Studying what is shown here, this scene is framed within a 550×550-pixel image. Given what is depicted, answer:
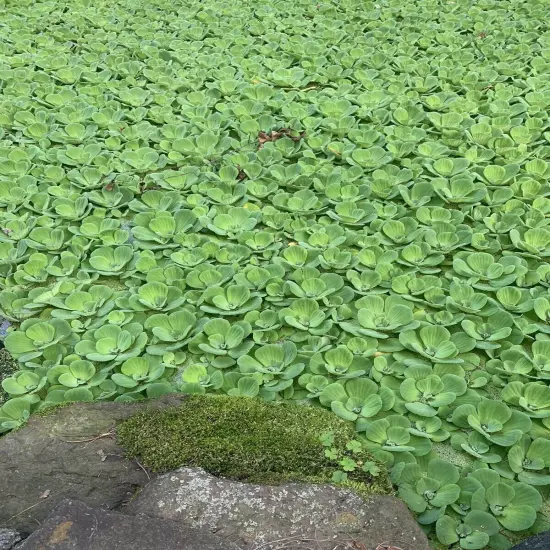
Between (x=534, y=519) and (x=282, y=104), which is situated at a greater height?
(x=282, y=104)

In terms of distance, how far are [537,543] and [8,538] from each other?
4.03ft

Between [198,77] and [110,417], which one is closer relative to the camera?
[110,417]

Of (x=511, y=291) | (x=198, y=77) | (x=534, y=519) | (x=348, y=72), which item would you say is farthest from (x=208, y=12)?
(x=534, y=519)

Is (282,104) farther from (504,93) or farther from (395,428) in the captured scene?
(395,428)

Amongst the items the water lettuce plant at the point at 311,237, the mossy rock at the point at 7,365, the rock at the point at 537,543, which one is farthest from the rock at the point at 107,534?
the mossy rock at the point at 7,365

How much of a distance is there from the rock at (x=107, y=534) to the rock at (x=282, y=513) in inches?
3.2

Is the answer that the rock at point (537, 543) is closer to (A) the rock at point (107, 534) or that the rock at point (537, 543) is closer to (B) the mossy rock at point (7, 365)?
(A) the rock at point (107, 534)

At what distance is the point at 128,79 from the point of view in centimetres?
340

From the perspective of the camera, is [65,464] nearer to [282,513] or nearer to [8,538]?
[8,538]

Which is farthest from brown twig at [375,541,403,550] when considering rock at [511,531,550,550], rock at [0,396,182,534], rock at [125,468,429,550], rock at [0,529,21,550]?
rock at [0,529,21,550]

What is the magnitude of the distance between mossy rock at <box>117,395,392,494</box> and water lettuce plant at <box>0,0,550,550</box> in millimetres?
103

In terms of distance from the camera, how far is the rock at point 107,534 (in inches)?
45.8

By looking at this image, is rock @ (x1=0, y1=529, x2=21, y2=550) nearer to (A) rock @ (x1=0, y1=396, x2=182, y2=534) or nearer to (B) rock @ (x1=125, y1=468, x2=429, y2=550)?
(A) rock @ (x1=0, y1=396, x2=182, y2=534)

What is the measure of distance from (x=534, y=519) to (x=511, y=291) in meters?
0.84
